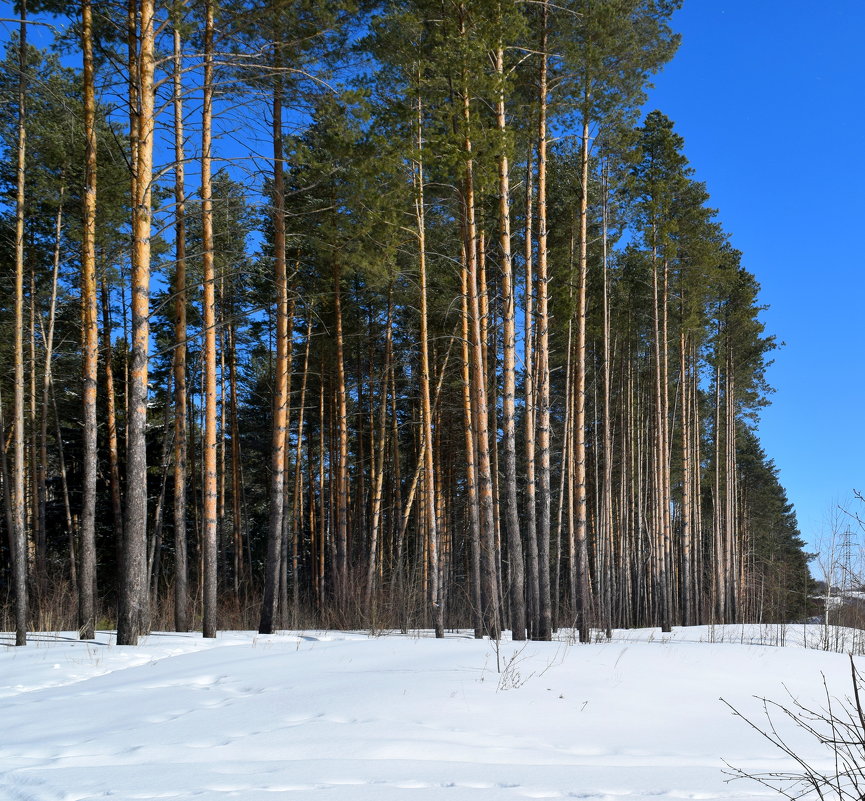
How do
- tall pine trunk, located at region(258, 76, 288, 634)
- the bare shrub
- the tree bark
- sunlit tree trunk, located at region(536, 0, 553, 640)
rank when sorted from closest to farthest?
1. the bare shrub
2. the tree bark
3. tall pine trunk, located at region(258, 76, 288, 634)
4. sunlit tree trunk, located at region(536, 0, 553, 640)

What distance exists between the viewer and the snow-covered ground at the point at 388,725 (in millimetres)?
3055

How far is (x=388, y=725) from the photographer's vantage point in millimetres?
3852

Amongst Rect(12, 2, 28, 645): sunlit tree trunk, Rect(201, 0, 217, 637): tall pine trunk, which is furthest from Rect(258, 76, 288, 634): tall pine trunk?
Rect(12, 2, 28, 645): sunlit tree trunk

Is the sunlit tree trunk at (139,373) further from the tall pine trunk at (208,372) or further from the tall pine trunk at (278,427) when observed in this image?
the tall pine trunk at (278,427)

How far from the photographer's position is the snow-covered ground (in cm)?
305

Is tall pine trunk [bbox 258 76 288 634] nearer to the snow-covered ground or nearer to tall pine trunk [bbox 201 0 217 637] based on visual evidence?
tall pine trunk [bbox 201 0 217 637]

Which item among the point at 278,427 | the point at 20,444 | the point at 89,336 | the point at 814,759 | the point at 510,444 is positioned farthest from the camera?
the point at 278,427

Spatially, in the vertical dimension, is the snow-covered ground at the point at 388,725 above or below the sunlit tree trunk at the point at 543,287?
below

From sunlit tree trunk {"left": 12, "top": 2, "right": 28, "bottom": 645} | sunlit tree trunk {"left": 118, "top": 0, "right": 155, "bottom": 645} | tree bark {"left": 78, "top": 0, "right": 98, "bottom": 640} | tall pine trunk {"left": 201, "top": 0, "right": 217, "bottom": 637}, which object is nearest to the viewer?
sunlit tree trunk {"left": 118, "top": 0, "right": 155, "bottom": 645}

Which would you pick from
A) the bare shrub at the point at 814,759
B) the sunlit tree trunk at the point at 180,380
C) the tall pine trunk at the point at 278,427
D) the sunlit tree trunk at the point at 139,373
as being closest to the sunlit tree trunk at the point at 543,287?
the tall pine trunk at the point at 278,427

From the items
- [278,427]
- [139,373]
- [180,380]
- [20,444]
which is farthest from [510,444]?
[20,444]

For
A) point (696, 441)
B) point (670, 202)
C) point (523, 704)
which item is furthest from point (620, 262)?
point (523, 704)

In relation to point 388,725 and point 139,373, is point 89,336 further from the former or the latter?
point 388,725

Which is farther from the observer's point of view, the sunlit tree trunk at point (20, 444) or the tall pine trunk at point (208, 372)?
the tall pine trunk at point (208, 372)
